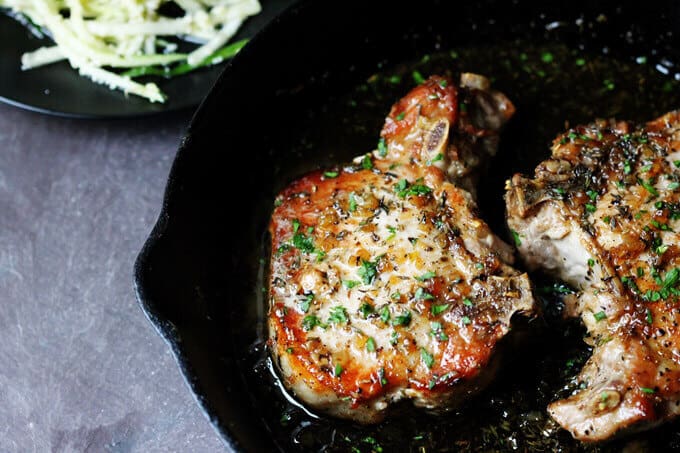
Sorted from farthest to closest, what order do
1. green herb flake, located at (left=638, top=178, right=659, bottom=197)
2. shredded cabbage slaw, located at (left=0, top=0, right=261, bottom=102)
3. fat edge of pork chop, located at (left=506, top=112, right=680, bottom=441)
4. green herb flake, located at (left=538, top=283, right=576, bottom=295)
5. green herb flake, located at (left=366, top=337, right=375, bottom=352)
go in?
shredded cabbage slaw, located at (left=0, top=0, right=261, bottom=102) → green herb flake, located at (left=538, top=283, right=576, bottom=295) → green herb flake, located at (left=638, top=178, right=659, bottom=197) → green herb flake, located at (left=366, top=337, right=375, bottom=352) → fat edge of pork chop, located at (left=506, top=112, right=680, bottom=441)

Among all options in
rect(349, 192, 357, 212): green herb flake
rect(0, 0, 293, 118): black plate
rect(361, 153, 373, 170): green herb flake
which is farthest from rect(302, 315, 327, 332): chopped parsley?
rect(0, 0, 293, 118): black plate

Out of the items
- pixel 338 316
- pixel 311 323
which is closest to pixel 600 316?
pixel 338 316

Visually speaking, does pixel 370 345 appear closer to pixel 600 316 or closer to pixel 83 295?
pixel 600 316

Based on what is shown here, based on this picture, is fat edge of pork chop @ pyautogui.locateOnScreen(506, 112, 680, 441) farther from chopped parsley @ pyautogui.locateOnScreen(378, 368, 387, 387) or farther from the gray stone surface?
the gray stone surface

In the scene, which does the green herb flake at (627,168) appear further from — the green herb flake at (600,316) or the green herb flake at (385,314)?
the green herb flake at (385,314)

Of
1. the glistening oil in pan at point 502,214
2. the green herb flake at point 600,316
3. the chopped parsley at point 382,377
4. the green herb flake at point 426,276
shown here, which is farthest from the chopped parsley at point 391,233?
the green herb flake at point 600,316

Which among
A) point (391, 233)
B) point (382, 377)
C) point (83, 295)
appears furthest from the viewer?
point (83, 295)
